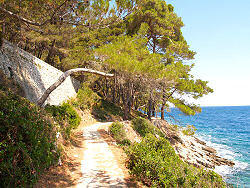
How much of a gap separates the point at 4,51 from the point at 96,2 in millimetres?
5810

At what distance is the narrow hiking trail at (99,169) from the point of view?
4.39 metres

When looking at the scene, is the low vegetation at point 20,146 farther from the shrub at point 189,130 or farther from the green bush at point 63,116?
the shrub at point 189,130

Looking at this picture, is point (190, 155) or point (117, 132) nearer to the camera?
point (117, 132)

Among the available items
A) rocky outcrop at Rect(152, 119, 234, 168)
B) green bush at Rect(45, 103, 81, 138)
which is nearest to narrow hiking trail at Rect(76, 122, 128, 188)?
green bush at Rect(45, 103, 81, 138)

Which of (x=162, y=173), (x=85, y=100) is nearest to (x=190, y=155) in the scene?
(x=85, y=100)

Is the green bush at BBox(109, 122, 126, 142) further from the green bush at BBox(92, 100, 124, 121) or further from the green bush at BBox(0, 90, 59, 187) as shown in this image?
the green bush at BBox(92, 100, 124, 121)

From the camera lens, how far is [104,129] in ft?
37.6

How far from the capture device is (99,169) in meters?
5.23

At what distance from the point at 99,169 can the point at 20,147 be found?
2762mm

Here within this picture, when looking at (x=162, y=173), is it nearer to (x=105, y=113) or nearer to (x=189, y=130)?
(x=189, y=130)

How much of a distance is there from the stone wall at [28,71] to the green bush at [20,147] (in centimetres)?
597

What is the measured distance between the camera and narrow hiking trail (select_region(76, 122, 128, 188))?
14.4 ft

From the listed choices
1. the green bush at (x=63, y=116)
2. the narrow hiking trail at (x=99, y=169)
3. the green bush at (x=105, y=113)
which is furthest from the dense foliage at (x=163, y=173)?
the green bush at (x=105, y=113)

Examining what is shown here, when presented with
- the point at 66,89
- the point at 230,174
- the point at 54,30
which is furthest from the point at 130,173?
the point at 66,89
